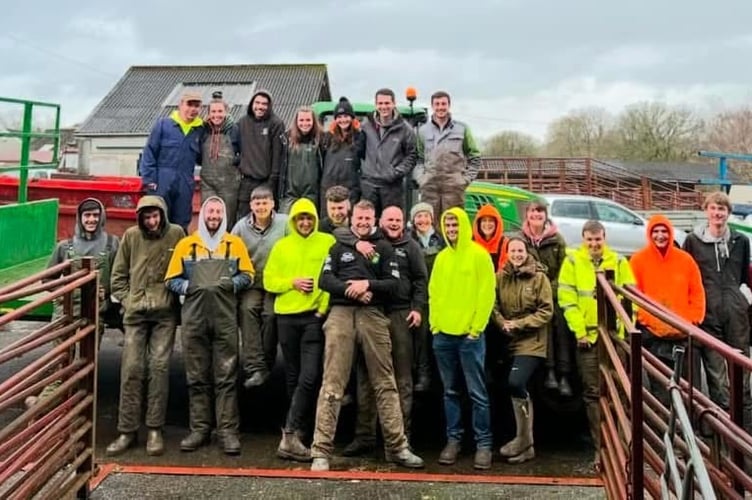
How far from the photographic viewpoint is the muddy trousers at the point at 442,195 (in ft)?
21.7

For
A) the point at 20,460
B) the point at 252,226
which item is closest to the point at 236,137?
the point at 252,226

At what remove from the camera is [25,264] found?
671 cm

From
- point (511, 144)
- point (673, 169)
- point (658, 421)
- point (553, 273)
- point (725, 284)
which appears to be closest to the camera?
point (658, 421)

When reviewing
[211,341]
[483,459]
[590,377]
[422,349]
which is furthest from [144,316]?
[590,377]

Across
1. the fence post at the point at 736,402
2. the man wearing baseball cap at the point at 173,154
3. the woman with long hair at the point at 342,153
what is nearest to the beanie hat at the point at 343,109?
the woman with long hair at the point at 342,153

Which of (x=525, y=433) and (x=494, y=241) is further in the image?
(x=494, y=241)

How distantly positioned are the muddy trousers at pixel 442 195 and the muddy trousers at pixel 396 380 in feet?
5.24

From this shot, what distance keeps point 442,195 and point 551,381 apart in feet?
6.62

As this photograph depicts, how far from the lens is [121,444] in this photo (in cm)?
526

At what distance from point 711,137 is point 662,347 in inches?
2447

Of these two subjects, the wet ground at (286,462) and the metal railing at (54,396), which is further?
the wet ground at (286,462)

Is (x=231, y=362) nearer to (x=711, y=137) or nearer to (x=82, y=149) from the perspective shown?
(x=82, y=149)

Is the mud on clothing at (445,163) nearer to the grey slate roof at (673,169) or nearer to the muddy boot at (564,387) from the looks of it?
the muddy boot at (564,387)

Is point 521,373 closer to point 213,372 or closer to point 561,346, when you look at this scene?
point 561,346
